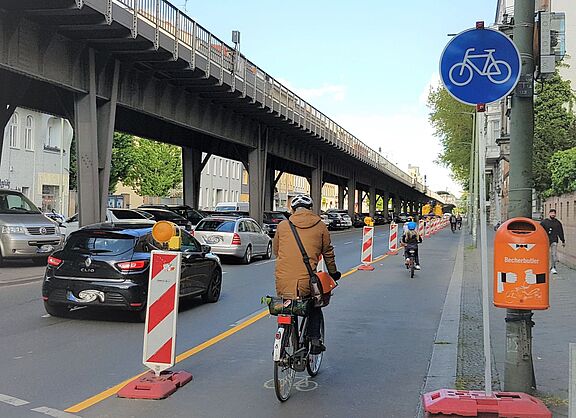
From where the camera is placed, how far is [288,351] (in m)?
6.16

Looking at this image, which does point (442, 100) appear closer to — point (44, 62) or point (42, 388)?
point (44, 62)

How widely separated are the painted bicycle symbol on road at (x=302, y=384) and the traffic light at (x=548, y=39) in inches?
147

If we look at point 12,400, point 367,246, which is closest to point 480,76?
point 12,400

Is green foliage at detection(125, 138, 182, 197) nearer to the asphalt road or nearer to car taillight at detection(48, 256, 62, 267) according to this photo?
the asphalt road

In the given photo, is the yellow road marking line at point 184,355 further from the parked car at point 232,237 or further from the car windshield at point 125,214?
the car windshield at point 125,214

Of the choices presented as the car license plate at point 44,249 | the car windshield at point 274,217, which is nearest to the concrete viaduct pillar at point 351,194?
the car windshield at point 274,217

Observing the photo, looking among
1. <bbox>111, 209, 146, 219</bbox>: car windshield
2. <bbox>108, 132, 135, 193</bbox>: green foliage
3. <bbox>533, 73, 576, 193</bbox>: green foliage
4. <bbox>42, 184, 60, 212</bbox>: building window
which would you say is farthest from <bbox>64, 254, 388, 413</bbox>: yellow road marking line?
<bbox>108, 132, 135, 193</bbox>: green foliage

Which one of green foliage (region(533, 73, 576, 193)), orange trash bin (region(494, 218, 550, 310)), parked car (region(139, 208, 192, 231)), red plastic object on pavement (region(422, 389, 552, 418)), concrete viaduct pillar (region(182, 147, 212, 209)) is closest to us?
red plastic object on pavement (region(422, 389, 552, 418))

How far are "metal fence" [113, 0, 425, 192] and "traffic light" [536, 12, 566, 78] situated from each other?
14.8 meters

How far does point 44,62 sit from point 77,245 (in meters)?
10.1

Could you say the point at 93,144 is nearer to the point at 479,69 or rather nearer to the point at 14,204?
the point at 14,204

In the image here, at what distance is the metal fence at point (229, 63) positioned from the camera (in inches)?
825

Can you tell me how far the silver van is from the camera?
18281mm

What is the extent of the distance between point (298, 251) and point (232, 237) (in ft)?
50.5
